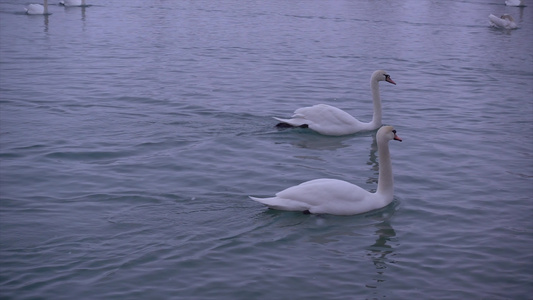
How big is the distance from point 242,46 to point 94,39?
4996mm

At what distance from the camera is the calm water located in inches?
301

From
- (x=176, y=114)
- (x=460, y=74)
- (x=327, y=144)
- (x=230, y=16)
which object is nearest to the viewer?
(x=327, y=144)

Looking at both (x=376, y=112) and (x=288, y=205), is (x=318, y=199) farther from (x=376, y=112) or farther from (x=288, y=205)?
(x=376, y=112)

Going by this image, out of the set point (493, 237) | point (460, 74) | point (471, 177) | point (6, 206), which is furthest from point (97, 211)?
point (460, 74)

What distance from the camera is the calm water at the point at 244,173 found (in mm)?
7637

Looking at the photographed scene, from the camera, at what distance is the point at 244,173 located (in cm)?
1088

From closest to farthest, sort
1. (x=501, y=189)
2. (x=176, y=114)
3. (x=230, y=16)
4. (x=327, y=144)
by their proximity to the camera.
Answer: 1. (x=501, y=189)
2. (x=327, y=144)
3. (x=176, y=114)
4. (x=230, y=16)

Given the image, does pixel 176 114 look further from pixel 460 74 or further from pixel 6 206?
pixel 460 74

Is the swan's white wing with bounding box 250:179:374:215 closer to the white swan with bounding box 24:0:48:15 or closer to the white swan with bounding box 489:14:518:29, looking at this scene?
the white swan with bounding box 489:14:518:29

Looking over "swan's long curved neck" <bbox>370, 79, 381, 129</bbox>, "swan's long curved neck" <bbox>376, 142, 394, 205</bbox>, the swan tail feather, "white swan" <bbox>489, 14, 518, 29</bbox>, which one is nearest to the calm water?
the swan tail feather

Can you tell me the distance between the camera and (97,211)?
923 centimetres

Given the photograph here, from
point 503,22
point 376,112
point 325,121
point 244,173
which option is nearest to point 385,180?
point 244,173

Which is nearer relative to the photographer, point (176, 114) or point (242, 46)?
point (176, 114)

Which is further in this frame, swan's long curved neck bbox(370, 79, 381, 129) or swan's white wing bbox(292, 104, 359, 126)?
swan's long curved neck bbox(370, 79, 381, 129)
